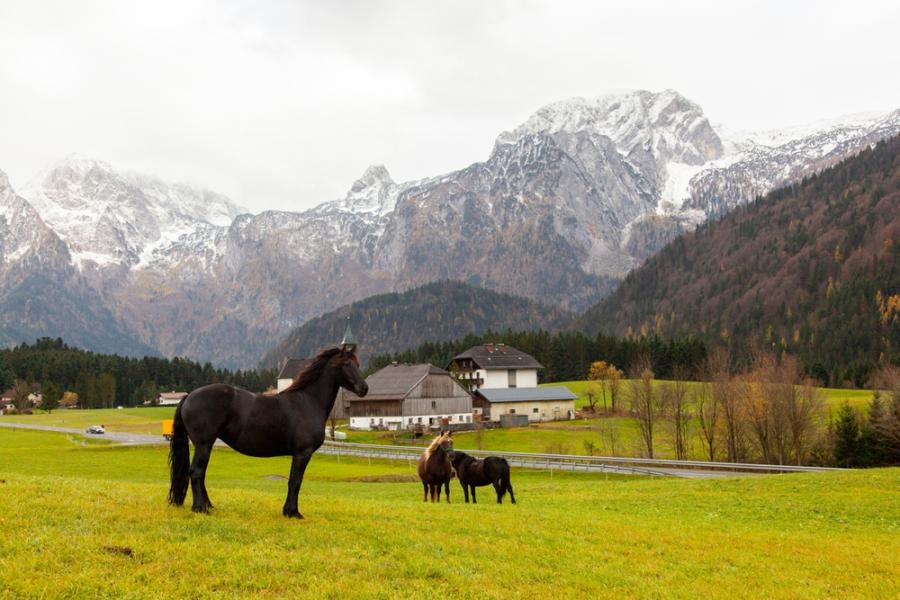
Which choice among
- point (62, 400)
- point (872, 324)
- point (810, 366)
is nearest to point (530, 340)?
point (810, 366)

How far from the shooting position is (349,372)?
16.1 m

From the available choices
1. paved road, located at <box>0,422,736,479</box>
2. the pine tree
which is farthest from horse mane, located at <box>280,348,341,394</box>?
the pine tree

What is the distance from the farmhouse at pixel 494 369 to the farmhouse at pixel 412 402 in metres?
21.8

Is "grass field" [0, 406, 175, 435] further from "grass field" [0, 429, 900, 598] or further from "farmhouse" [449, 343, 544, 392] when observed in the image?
"grass field" [0, 429, 900, 598]

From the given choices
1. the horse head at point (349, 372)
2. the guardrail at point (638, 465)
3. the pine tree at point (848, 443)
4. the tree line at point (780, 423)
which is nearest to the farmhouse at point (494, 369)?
the tree line at point (780, 423)

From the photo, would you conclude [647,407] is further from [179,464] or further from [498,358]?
[498,358]

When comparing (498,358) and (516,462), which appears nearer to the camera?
(516,462)

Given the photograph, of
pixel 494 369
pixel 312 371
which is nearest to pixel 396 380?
pixel 494 369

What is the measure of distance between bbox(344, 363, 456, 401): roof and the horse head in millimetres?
103841

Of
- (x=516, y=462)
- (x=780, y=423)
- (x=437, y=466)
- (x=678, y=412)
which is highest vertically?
(x=437, y=466)

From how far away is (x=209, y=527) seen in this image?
43.0ft

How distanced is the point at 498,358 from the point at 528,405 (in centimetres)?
2417

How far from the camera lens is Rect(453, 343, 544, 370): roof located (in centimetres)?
15050

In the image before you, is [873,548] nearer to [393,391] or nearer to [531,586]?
[531,586]
